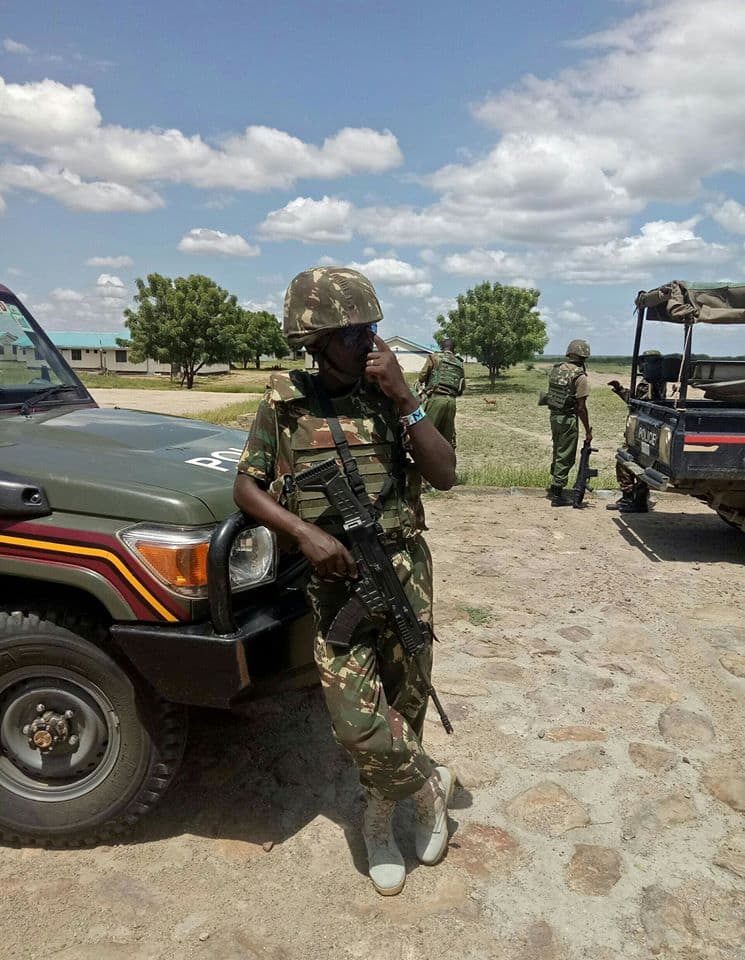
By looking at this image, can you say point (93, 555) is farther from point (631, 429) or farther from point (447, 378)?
point (447, 378)

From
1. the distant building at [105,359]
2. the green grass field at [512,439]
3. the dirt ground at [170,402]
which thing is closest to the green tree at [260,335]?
the distant building at [105,359]

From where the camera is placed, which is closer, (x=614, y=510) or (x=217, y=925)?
(x=217, y=925)

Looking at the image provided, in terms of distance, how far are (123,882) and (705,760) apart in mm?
2412

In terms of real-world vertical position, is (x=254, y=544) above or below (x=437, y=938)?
above

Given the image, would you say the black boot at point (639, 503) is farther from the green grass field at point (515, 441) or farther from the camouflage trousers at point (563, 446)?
the green grass field at point (515, 441)

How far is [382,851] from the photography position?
2.63 m

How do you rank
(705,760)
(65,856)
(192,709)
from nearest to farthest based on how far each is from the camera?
(65,856), (705,760), (192,709)

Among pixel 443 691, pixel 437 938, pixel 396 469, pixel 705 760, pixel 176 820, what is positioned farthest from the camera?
pixel 443 691

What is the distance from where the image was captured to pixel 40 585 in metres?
2.66

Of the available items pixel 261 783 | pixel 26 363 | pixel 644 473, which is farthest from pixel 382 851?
pixel 644 473

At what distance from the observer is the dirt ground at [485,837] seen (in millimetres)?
2363

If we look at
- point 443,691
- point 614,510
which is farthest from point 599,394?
point 443,691

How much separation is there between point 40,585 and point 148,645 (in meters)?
0.50

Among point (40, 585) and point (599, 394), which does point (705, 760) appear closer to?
point (40, 585)
